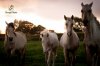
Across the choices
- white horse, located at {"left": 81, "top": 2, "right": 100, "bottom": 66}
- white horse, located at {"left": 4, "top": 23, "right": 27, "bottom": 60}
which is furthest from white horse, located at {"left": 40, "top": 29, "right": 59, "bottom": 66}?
white horse, located at {"left": 81, "top": 2, "right": 100, "bottom": 66}

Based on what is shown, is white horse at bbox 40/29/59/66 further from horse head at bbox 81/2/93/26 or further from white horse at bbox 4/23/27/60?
horse head at bbox 81/2/93/26

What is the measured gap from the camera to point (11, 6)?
2452 centimetres

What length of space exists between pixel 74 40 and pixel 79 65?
3680mm

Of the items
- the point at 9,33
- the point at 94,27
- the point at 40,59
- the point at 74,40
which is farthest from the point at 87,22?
the point at 40,59

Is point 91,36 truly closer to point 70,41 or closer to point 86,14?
point 86,14

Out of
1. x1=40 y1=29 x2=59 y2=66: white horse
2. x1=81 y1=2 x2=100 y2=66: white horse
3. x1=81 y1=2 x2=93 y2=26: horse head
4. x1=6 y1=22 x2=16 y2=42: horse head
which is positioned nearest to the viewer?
x1=81 y1=2 x2=93 y2=26: horse head

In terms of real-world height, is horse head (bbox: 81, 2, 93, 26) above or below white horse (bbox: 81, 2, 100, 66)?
above

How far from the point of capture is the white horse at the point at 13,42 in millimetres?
16828

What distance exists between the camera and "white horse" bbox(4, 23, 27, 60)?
16.8 m

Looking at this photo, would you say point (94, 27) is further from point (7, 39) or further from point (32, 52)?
point (32, 52)

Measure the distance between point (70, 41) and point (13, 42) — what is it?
3.59 metres

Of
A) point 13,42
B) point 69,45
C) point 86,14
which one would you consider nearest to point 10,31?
point 13,42

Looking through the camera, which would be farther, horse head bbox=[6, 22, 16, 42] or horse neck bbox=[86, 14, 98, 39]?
horse head bbox=[6, 22, 16, 42]

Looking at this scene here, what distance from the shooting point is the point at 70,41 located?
15398mm
